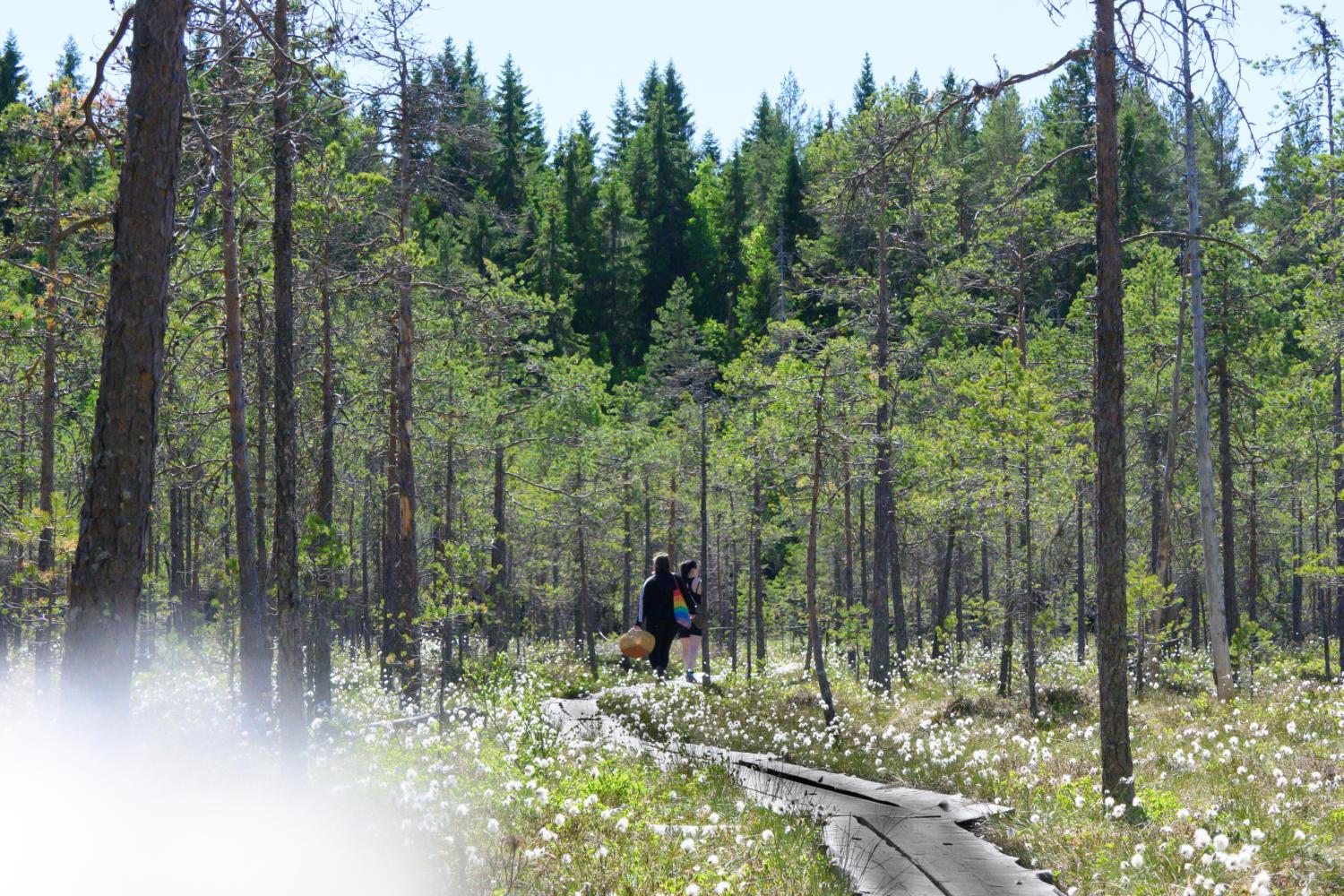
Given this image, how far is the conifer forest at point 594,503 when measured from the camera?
6.61m

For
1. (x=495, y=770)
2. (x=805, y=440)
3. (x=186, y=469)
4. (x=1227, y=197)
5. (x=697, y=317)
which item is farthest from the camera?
(x=697, y=317)

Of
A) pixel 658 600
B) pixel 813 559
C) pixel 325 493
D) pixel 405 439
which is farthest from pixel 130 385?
pixel 325 493

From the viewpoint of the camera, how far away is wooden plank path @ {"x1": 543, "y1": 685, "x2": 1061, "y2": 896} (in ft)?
23.8

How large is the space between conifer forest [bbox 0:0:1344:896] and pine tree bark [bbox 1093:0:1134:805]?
0.04 meters

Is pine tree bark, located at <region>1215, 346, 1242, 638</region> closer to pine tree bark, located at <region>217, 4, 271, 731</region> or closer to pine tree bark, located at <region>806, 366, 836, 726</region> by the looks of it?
pine tree bark, located at <region>806, 366, 836, 726</region>

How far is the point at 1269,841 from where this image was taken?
7.18 metres

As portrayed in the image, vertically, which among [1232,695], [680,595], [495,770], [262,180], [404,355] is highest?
[262,180]

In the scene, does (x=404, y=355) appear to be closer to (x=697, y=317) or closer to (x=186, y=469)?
(x=186, y=469)

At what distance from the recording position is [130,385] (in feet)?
19.6

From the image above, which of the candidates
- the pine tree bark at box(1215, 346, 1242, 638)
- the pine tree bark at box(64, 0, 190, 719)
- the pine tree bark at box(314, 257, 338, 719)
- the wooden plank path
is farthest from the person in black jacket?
the pine tree bark at box(1215, 346, 1242, 638)

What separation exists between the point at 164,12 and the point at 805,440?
42.7ft

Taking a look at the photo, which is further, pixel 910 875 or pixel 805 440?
pixel 805 440

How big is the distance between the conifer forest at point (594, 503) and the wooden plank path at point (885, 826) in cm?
8

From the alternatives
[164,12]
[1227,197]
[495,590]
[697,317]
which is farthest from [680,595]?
[697,317]
